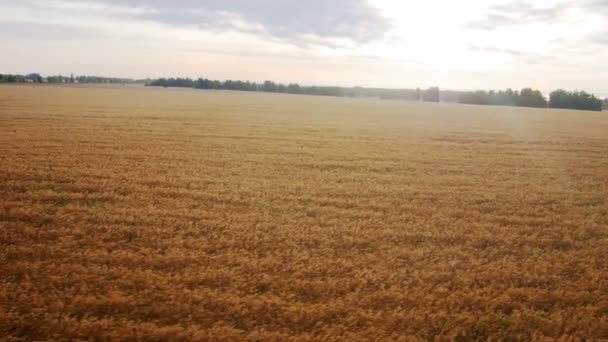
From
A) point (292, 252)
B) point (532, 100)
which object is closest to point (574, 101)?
point (532, 100)

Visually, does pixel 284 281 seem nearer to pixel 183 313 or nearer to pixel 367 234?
pixel 183 313

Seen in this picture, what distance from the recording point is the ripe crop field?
430 cm

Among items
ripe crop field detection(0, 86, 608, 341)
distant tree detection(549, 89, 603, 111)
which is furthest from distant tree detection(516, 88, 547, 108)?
ripe crop field detection(0, 86, 608, 341)

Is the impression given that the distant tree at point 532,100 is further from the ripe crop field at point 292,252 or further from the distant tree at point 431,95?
the ripe crop field at point 292,252

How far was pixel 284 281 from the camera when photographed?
16.6ft

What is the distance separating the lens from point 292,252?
19.6 ft

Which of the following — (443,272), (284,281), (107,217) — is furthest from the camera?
(107,217)

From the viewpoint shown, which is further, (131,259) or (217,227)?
(217,227)

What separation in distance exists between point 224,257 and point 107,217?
2.53 meters

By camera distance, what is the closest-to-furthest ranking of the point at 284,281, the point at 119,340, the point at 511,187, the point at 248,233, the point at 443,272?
the point at 119,340 < the point at 284,281 < the point at 443,272 < the point at 248,233 < the point at 511,187

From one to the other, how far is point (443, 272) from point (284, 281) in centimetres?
194

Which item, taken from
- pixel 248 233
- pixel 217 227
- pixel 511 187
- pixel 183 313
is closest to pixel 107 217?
pixel 217 227

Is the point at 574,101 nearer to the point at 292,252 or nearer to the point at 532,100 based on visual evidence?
the point at 532,100

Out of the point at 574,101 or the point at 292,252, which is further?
the point at 574,101
